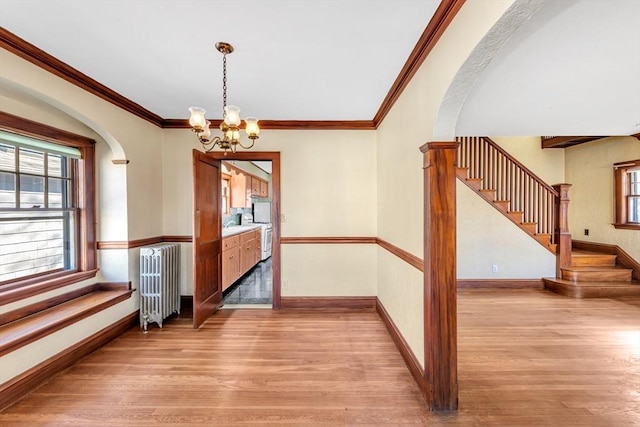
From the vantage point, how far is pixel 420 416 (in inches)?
68.7

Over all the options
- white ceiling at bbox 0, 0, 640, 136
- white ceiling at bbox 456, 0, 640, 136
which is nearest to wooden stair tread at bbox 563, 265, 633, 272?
white ceiling at bbox 456, 0, 640, 136

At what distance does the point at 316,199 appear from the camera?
11.9ft

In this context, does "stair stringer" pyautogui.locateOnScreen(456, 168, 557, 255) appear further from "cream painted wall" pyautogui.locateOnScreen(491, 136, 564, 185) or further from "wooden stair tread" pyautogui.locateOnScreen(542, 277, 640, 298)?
"cream painted wall" pyautogui.locateOnScreen(491, 136, 564, 185)

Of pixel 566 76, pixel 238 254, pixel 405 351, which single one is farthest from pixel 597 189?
pixel 238 254

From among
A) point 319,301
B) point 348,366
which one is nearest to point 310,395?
point 348,366

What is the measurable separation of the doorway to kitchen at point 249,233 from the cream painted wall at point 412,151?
1.35m

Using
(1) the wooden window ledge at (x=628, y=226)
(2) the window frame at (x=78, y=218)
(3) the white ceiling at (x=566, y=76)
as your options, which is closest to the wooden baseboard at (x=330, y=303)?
(2) the window frame at (x=78, y=218)

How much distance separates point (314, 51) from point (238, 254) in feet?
11.7

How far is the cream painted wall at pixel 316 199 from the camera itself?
3602mm

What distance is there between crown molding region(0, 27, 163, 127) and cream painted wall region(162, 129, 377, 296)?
687 millimetres

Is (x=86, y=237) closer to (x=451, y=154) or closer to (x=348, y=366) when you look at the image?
(x=348, y=366)

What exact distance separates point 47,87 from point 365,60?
251cm

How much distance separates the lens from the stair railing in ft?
14.9

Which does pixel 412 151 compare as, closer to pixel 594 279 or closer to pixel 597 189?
pixel 594 279
